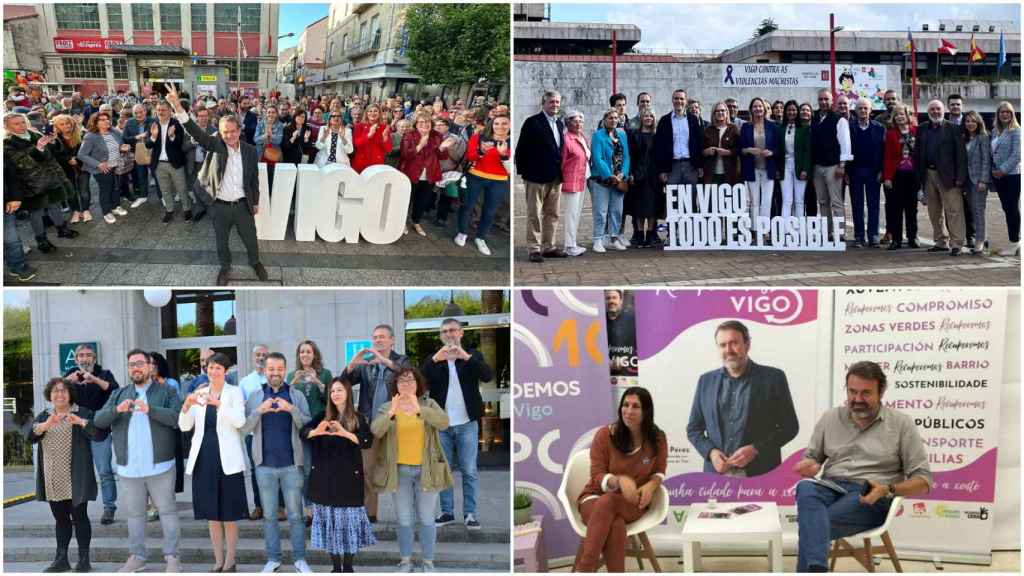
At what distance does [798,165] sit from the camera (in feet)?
23.3

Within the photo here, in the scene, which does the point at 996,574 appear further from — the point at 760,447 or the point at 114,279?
the point at 114,279

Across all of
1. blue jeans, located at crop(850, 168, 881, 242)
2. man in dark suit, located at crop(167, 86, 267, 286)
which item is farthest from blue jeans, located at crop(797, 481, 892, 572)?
man in dark suit, located at crop(167, 86, 267, 286)

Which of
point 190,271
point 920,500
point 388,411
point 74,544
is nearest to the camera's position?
point 388,411

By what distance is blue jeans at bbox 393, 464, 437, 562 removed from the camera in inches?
185

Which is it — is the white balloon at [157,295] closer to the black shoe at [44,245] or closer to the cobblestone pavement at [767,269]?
the black shoe at [44,245]

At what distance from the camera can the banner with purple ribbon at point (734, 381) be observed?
16.3ft

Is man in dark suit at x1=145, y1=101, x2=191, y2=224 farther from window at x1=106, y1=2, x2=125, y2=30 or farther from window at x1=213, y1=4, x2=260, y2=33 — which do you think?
window at x1=213, y1=4, x2=260, y2=33

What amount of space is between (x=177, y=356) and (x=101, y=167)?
1.57 meters

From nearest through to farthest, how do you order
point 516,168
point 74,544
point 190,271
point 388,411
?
1. point 388,411
2. point 74,544
3. point 190,271
4. point 516,168

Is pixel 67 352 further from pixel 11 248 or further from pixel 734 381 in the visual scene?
pixel 734 381

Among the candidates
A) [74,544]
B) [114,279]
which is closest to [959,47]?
[114,279]

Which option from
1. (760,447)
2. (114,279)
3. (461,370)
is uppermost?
(114,279)

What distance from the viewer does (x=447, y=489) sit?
504 centimetres

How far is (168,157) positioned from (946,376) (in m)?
5.76
